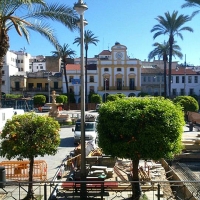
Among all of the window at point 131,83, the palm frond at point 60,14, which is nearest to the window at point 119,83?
the window at point 131,83

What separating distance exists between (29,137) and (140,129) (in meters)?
3.42

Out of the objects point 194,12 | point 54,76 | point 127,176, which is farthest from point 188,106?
point 54,76

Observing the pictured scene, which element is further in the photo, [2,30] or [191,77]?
[191,77]

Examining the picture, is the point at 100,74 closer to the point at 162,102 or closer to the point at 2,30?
the point at 2,30

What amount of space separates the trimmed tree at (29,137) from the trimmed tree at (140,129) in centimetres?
163

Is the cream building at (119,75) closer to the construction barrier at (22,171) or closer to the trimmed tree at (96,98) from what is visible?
the trimmed tree at (96,98)

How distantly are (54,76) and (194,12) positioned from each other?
43.9 metres

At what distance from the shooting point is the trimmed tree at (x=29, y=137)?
1021 cm

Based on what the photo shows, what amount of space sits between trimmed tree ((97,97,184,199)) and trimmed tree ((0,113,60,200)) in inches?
64.0

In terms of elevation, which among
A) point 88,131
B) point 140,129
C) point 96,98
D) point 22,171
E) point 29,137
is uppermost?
point 96,98

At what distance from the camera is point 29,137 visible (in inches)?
404

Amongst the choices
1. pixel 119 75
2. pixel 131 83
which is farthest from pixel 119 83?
pixel 131 83

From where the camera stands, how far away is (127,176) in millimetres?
13719

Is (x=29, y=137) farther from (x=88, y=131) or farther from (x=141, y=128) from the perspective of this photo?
(x=88, y=131)
